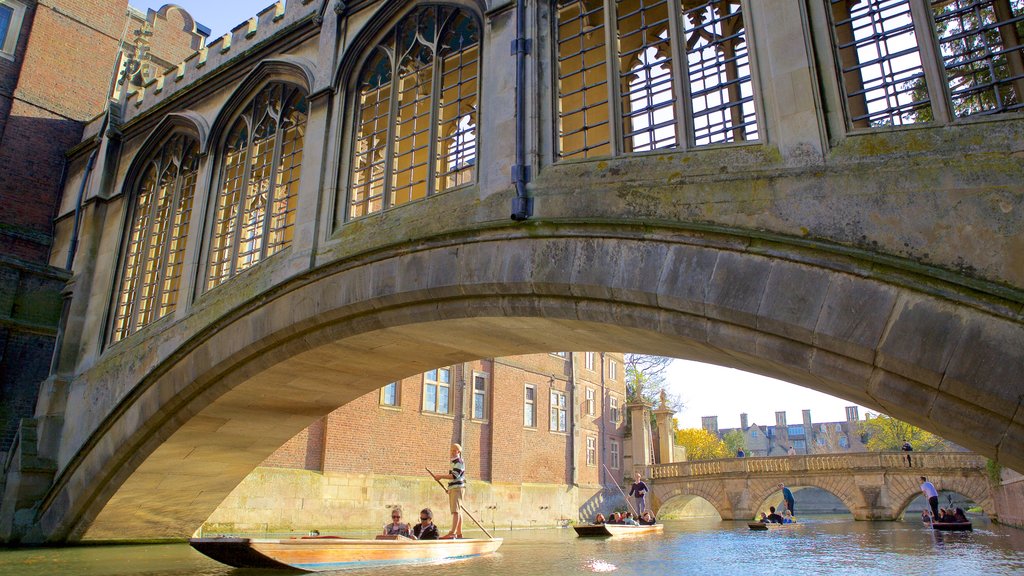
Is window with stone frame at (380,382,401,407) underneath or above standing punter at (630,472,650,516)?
above

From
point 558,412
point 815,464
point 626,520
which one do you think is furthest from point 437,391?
point 815,464

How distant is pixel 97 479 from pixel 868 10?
1144 cm

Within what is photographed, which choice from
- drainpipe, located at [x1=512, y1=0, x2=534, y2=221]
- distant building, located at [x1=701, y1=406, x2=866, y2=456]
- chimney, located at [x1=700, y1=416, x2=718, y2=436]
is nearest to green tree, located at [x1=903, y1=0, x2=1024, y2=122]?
drainpipe, located at [x1=512, y1=0, x2=534, y2=221]

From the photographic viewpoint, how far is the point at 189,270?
10844 mm

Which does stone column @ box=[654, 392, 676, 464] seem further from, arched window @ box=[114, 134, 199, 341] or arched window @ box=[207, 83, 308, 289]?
arched window @ box=[114, 134, 199, 341]

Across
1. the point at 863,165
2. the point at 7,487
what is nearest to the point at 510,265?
the point at 863,165

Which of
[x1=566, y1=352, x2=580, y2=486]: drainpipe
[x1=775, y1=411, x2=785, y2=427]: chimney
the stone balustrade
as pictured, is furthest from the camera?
[x1=775, y1=411, x2=785, y2=427]: chimney

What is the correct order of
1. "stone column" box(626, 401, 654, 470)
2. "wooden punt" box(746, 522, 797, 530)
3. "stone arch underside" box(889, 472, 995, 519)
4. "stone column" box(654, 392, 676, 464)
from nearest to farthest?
"wooden punt" box(746, 522, 797, 530) < "stone arch underside" box(889, 472, 995, 519) < "stone column" box(626, 401, 654, 470) < "stone column" box(654, 392, 676, 464)

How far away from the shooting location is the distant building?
74875 mm

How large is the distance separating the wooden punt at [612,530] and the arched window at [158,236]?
1024 centimetres

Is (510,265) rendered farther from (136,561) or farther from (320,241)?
(136,561)

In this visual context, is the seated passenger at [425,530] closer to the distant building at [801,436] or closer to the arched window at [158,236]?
the arched window at [158,236]

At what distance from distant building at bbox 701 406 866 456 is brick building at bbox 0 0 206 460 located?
68.2m

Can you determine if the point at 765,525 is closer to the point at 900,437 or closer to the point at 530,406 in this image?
the point at 530,406
